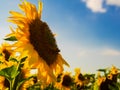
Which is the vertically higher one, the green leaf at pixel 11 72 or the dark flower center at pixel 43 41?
the dark flower center at pixel 43 41

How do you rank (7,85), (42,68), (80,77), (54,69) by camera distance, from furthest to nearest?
(80,77), (7,85), (54,69), (42,68)

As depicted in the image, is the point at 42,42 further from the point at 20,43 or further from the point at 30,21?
the point at 20,43

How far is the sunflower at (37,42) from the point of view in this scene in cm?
430

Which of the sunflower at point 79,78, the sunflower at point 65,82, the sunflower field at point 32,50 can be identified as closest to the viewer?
the sunflower field at point 32,50

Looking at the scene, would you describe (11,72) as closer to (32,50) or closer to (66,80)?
(32,50)

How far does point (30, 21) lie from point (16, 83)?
0.82m

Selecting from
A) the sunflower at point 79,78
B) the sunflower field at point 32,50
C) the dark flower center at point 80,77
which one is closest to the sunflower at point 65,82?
the sunflower at point 79,78

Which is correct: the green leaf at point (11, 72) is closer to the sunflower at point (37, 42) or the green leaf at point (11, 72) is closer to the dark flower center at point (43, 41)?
the sunflower at point (37, 42)

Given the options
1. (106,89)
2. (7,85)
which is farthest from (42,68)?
(106,89)

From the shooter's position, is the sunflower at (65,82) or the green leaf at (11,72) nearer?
the green leaf at (11,72)

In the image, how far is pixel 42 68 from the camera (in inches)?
179

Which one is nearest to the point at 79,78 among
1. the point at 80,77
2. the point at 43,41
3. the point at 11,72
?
the point at 80,77

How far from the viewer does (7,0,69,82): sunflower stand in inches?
169

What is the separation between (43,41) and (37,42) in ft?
0.55
